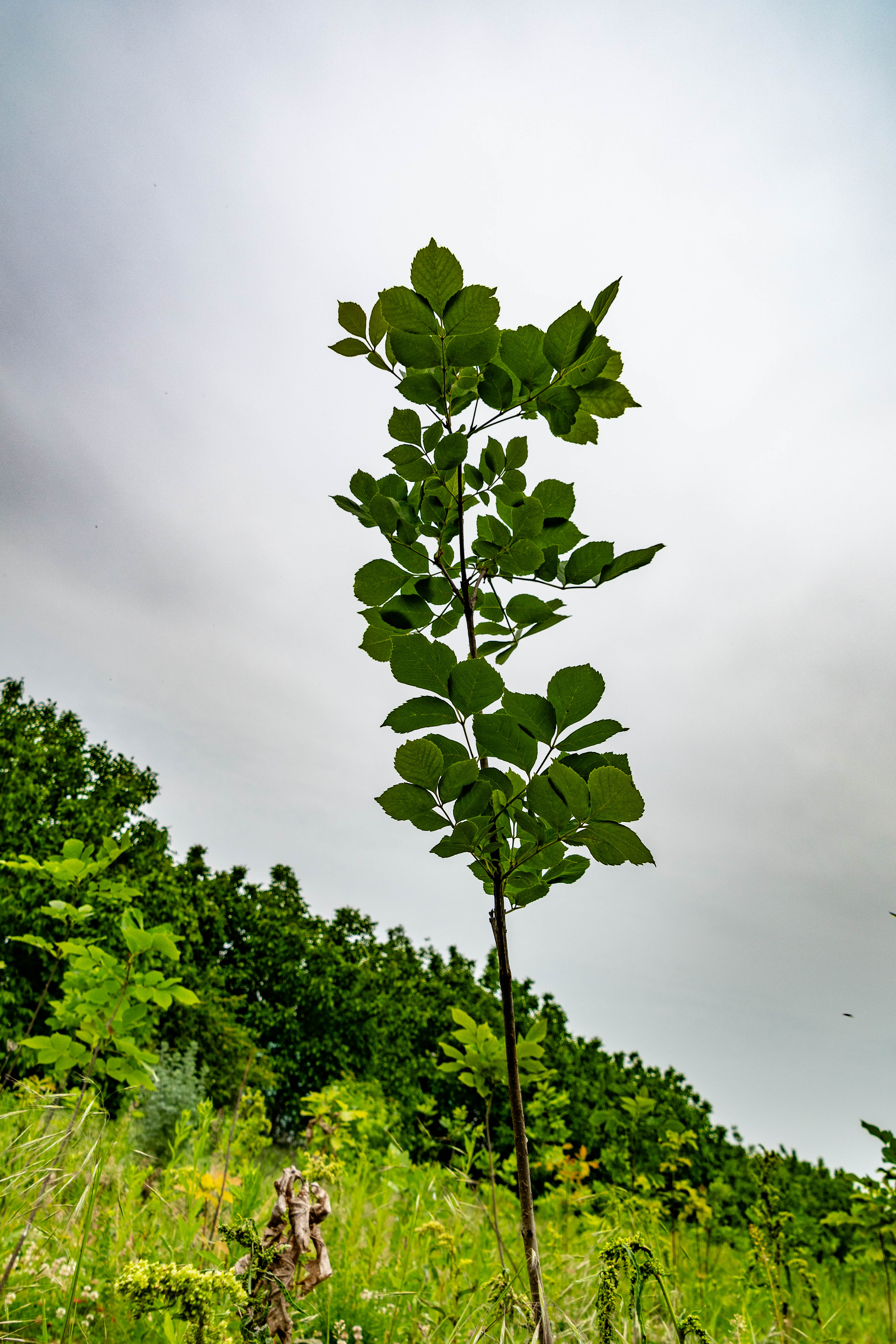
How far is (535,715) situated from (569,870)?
24 centimetres

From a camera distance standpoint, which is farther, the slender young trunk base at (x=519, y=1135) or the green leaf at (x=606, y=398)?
the green leaf at (x=606, y=398)

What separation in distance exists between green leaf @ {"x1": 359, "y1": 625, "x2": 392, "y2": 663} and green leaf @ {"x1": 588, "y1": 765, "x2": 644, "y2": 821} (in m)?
0.39

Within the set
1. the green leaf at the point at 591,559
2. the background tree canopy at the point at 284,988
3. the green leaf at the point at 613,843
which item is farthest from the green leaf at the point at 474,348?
the background tree canopy at the point at 284,988

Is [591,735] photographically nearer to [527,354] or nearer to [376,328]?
[527,354]

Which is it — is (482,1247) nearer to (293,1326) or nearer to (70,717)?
(293,1326)

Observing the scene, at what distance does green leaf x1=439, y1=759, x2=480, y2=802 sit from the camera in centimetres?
82

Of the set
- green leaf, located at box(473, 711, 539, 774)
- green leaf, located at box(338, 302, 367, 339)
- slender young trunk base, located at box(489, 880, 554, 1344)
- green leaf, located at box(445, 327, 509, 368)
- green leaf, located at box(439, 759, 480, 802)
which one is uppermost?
green leaf, located at box(338, 302, 367, 339)

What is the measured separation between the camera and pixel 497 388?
1006mm

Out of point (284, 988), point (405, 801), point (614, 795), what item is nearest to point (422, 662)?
point (405, 801)

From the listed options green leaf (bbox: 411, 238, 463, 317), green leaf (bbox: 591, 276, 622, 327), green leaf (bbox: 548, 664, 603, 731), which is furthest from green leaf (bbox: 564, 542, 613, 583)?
green leaf (bbox: 411, 238, 463, 317)

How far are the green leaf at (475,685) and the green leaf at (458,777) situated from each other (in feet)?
0.27

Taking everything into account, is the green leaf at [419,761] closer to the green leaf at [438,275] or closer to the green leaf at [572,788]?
the green leaf at [572,788]

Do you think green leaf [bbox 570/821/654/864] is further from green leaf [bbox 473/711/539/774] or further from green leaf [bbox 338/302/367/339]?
green leaf [bbox 338/302/367/339]

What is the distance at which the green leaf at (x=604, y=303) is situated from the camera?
90 cm
